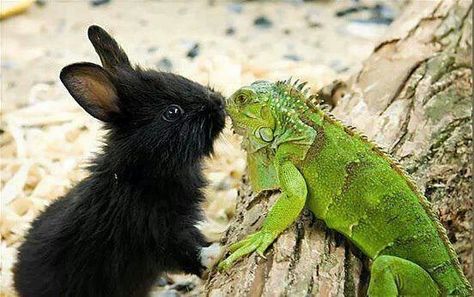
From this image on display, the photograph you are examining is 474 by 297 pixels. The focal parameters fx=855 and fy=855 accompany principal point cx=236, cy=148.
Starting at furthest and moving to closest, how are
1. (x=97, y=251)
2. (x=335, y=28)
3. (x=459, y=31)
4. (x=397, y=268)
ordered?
(x=335, y=28) < (x=459, y=31) < (x=97, y=251) < (x=397, y=268)

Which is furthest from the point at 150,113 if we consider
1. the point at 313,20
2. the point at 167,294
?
the point at 313,20

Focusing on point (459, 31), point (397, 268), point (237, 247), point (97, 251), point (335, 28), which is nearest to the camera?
point (397, 268)

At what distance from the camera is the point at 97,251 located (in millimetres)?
3385

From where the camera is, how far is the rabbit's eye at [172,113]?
3.36 metres

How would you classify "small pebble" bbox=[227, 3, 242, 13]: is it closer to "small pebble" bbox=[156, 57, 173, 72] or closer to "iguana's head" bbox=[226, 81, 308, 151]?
"small pebble" bbox=[156, 57, 173, 72]

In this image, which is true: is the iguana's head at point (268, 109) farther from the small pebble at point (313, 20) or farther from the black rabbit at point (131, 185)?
the small pebble at point (313, 20)

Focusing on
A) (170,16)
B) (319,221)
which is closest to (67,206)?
(319,221)

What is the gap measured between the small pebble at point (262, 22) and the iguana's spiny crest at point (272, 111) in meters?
3.82

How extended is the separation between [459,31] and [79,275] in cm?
234

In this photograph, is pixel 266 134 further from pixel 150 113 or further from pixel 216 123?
pixel 150 113

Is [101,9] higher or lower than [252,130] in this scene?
lower

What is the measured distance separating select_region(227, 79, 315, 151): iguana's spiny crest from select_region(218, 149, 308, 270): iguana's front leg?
17cm

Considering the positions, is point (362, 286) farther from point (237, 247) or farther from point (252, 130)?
point (252, 130)

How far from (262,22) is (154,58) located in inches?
45.6
